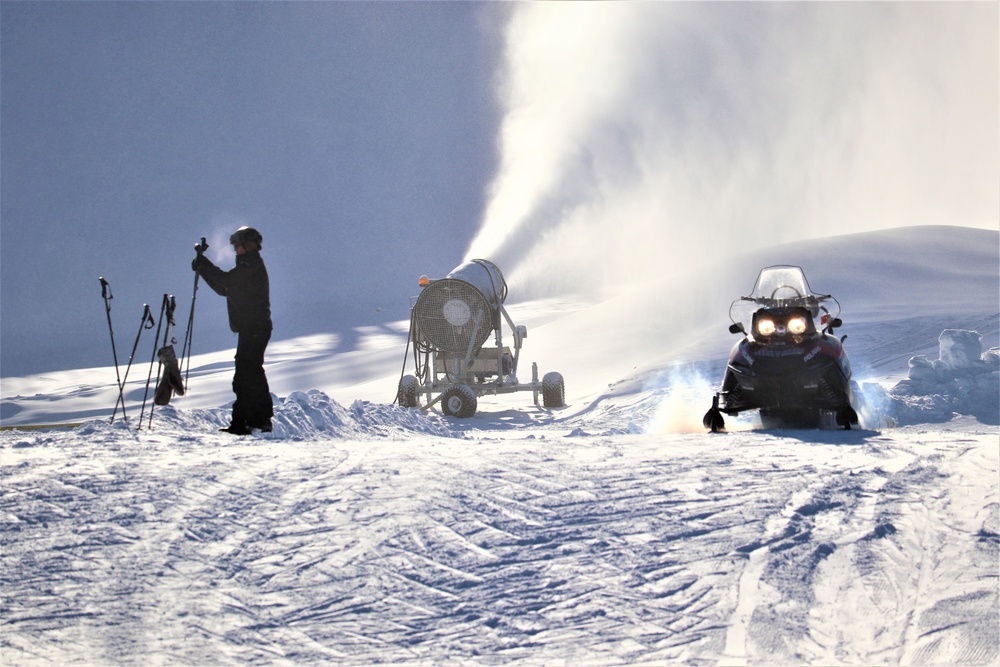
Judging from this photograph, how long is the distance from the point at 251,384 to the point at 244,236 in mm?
1435

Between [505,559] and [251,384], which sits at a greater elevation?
[251,384]

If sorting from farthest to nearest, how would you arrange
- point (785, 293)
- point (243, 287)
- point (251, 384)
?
point (785, 293) → point (251, 384) → point (243, 287)

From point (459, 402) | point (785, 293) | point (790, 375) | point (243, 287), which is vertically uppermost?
point (243, 287)

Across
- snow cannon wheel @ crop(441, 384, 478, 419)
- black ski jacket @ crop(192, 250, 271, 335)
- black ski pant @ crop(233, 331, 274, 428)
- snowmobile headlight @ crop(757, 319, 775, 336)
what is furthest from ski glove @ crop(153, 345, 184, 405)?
snow cannon wheel @ crop(441, 384, 478, 419)

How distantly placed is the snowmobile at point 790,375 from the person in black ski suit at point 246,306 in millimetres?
4634

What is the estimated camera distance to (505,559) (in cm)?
469

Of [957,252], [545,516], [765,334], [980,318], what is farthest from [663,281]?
[545,516]

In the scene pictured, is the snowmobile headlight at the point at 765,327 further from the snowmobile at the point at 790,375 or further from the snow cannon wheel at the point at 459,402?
the snow cannon wheel at the point at 459,402

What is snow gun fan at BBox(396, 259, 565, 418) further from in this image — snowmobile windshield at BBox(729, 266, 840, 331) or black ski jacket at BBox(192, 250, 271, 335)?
black ski jacket at BBox(192, 250, 271, 335)

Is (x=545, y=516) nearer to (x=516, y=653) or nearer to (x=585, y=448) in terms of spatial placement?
(x=516, y=653)

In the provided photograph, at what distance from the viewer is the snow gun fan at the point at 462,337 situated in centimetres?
2073

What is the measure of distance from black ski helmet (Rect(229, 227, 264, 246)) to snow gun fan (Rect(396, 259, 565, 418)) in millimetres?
11479

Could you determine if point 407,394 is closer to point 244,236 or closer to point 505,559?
point 244,236

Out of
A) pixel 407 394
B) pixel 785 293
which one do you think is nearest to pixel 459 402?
pixel 407 394
